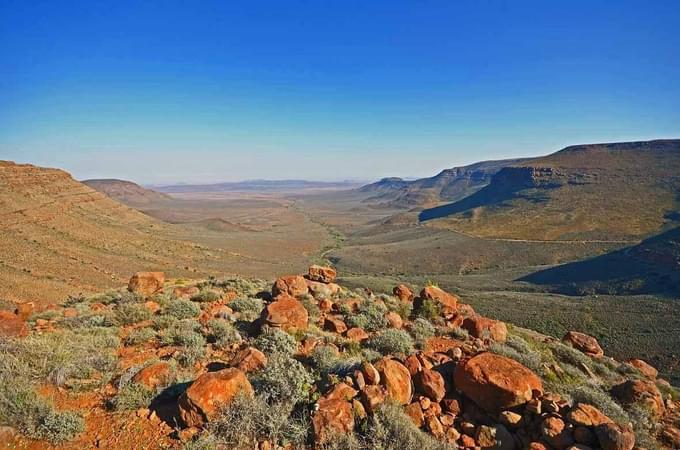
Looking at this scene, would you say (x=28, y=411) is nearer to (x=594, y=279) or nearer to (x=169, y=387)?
(x=169, y=387)

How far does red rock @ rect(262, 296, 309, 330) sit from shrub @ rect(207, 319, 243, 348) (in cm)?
83

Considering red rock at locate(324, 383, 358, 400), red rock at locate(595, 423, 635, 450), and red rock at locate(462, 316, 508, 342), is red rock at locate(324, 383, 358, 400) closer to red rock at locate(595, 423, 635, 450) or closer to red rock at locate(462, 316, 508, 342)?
→ red rock at locate(595, 423, 635, 450)

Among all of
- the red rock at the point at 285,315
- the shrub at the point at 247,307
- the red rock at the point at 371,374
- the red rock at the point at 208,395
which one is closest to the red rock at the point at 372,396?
the red rock at the point at 371,374

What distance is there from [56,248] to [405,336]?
38.8 metres

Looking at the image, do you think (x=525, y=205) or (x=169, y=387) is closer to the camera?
(x=169, y=387)

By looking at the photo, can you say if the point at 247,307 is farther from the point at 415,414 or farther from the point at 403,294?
the point at 403,294

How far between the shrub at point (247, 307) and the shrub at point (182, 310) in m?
1.15

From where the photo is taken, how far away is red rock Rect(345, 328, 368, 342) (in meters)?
9.55

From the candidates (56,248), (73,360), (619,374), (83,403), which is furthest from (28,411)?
(56,248)

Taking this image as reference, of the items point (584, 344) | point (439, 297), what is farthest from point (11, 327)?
point (584, 344)

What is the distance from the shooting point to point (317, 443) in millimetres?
5031

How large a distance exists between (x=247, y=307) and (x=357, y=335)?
391 cm

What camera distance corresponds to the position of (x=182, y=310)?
10.8m

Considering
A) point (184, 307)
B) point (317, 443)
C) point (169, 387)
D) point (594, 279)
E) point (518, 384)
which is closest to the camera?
point (317, 443)
